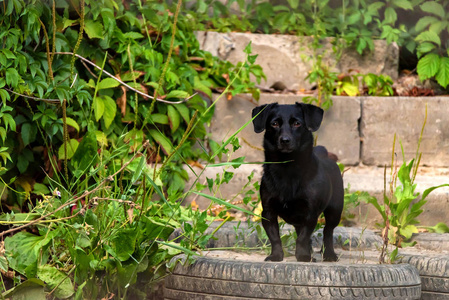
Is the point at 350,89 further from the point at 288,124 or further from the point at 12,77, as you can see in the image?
the point at 12,77

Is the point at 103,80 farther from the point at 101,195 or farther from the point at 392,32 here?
the point at 392,32

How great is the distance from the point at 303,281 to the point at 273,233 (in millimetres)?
396

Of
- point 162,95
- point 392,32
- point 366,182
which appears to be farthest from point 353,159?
point 162,95

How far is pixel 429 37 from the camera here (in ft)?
17.1

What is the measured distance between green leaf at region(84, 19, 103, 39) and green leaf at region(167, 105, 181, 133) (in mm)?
653

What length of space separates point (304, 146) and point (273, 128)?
0.15 metres

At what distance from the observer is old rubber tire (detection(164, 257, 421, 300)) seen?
2428 millimetres

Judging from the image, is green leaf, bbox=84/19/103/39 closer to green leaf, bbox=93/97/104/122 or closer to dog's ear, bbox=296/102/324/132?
green leaf, bbox=93/97/104/122

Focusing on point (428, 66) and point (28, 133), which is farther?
point (428, 66)

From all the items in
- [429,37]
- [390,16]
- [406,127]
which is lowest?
[406,127]

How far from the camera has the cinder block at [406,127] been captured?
4832mm

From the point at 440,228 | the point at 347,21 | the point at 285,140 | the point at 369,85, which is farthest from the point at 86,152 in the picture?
the point at 347,21

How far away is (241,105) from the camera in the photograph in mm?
4754

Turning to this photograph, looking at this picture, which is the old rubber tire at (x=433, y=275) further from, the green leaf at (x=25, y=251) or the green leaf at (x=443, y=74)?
the green leaf at (x=443, y=74)
